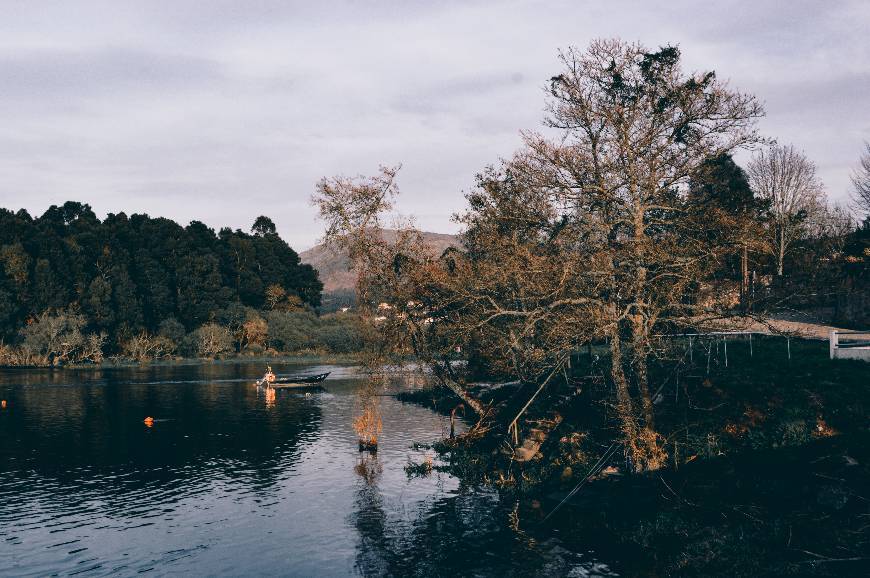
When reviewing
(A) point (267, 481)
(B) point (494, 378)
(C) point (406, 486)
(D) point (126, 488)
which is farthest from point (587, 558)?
(B) point (494, 378)

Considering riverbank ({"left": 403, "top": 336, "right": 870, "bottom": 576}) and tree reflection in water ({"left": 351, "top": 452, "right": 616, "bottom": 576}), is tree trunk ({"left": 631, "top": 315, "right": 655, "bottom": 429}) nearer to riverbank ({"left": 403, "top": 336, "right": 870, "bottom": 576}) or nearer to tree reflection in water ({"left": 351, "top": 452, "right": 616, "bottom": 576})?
riverbank ({"left": 403, "top": 336, "right": 870, "bottom": 576})

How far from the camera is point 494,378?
206 feet

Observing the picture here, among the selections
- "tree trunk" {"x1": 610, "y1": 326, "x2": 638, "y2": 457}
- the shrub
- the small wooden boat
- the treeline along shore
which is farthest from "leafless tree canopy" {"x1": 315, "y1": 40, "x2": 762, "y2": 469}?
the shrub

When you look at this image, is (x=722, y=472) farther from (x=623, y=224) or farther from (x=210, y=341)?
(x=210, y=341)

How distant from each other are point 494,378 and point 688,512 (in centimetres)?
3374

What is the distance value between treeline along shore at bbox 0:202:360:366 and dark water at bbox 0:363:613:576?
2195 inches

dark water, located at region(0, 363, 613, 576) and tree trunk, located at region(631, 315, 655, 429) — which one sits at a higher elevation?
tree trunk, located at region(631, 315, 655, 429)

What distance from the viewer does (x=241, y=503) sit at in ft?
117

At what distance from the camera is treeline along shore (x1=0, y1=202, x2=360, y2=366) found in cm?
12194

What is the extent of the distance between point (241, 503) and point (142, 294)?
108673 millimetres

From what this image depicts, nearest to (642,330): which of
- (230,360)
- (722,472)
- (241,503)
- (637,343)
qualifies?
(637,343)

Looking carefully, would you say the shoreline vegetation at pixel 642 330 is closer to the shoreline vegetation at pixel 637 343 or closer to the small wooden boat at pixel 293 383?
the shoreline vegetation at pixel 637 343

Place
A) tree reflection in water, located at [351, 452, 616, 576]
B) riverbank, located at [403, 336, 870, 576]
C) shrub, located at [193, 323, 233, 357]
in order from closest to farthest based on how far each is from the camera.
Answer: riverbank, located at [403, 336, 870, 576]
tree reflection in water, located at [351, 452, 616, 576]
shrub, located at [193, 323, 233, 357]

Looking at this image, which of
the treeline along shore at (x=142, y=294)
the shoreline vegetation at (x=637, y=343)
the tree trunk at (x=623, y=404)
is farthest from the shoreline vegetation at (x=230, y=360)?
the tree trunk at (x=623, y=404)
